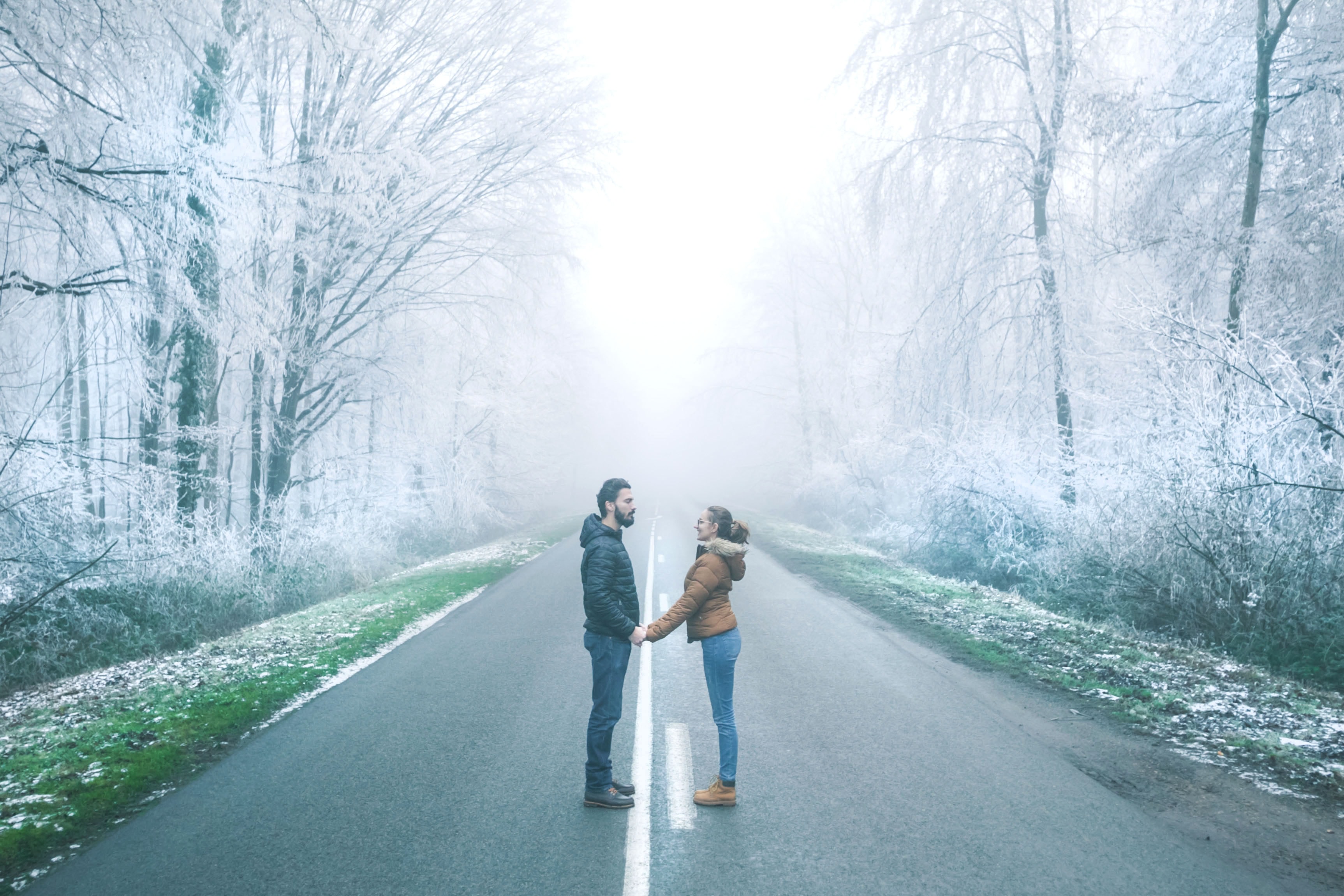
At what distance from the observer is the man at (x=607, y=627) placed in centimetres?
457

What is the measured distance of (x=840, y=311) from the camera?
1148 inches

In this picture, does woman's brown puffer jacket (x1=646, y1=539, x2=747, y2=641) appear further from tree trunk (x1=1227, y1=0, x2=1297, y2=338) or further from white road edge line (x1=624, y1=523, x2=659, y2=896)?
tree trunk (x1=1227, y1=0, x2=1297, y2=338)

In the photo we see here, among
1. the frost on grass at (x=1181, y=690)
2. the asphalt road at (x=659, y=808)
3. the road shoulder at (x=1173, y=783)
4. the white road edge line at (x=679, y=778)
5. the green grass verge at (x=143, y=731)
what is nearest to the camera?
the asphalt road at (x=659, y=808)

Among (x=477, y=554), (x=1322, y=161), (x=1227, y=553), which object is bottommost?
(x=477, y=554)

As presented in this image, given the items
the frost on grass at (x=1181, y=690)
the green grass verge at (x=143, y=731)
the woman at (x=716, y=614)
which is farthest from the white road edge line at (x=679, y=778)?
the frost on grass at (x=1181, y=690)

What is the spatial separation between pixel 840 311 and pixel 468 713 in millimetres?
25714

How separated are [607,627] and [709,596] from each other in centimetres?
71

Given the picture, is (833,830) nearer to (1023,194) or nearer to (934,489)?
(934,489)

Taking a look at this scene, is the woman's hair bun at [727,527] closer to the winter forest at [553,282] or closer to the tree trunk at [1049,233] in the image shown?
the winter forest at [553,282]

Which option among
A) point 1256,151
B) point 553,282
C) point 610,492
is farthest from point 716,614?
point 553,282

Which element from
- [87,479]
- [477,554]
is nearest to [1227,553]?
[87,479]

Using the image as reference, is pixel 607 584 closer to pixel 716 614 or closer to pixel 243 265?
pixel 716 614

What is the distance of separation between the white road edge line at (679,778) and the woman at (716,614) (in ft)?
0.44

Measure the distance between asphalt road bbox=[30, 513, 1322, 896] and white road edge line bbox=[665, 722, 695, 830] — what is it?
0.10 feet
